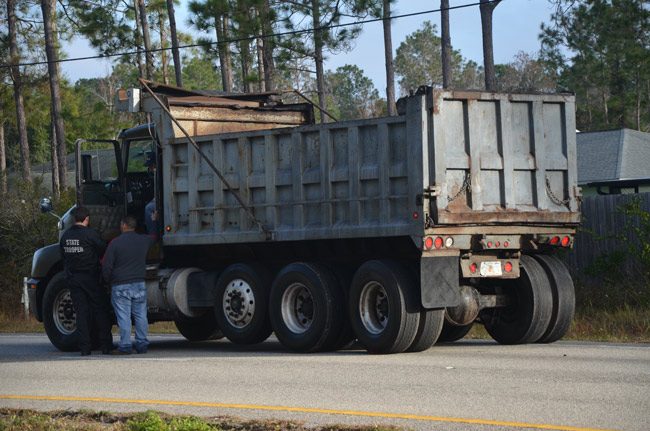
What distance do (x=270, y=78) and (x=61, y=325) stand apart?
20.6 meters

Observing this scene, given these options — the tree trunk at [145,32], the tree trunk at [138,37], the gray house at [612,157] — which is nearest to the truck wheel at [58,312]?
the gray house at [612,157]

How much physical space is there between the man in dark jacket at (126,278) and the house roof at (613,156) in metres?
22.8

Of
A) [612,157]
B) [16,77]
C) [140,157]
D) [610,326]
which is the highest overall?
[16,77]

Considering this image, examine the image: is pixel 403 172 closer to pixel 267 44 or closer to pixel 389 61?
pixel 267 44

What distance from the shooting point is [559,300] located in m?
14.4

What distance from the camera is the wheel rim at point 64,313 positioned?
16.6 m

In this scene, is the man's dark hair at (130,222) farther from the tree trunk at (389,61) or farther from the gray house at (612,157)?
the gray house at (612,157)

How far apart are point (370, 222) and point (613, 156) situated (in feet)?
85.3

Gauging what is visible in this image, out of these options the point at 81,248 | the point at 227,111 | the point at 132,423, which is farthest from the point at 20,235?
the point at 132,423

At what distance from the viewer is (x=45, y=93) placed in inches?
1981

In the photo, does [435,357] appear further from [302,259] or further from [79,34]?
[79,34]

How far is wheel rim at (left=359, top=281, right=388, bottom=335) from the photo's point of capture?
44.9 ft

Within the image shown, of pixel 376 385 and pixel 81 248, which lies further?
pixel 81 248

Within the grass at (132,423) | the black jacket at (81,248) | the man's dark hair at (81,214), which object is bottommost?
the grass at (132,423)
